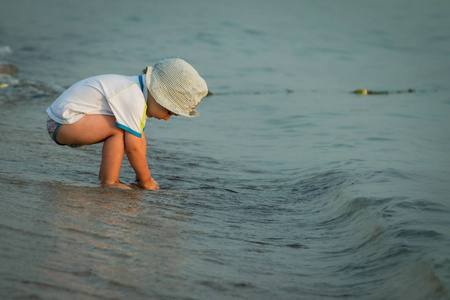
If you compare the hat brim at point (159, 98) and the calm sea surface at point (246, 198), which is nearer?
the calm sea surface at point (246, 198)

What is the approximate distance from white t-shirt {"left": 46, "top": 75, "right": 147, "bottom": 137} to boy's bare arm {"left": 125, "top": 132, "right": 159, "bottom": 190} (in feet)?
0.20

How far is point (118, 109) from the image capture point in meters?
3.49

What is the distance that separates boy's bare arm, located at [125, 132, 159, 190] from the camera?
11.6 feet

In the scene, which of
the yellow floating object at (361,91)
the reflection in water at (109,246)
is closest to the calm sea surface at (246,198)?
the reflection in water at (109,246)

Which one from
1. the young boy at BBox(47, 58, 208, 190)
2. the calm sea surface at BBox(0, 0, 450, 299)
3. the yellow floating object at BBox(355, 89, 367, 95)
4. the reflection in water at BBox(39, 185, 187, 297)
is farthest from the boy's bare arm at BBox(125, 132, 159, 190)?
the yellow floating object at BBox(355, 89, 367, 95)

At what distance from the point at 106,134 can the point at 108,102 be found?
0.23m

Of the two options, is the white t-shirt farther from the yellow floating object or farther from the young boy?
the yellow floating object

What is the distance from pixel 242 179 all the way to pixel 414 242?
201 centimetres

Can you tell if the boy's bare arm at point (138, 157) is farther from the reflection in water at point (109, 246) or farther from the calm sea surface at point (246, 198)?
the reflection in water at point (109, 246)

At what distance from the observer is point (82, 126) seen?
11.7ft

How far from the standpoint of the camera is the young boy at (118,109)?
351 cm

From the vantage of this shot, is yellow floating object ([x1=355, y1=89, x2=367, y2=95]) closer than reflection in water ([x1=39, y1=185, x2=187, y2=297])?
No

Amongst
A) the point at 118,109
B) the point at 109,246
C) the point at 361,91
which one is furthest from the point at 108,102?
the point at 361,91

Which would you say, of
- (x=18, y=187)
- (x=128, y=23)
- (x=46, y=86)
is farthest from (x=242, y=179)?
(x=128, y=23)
